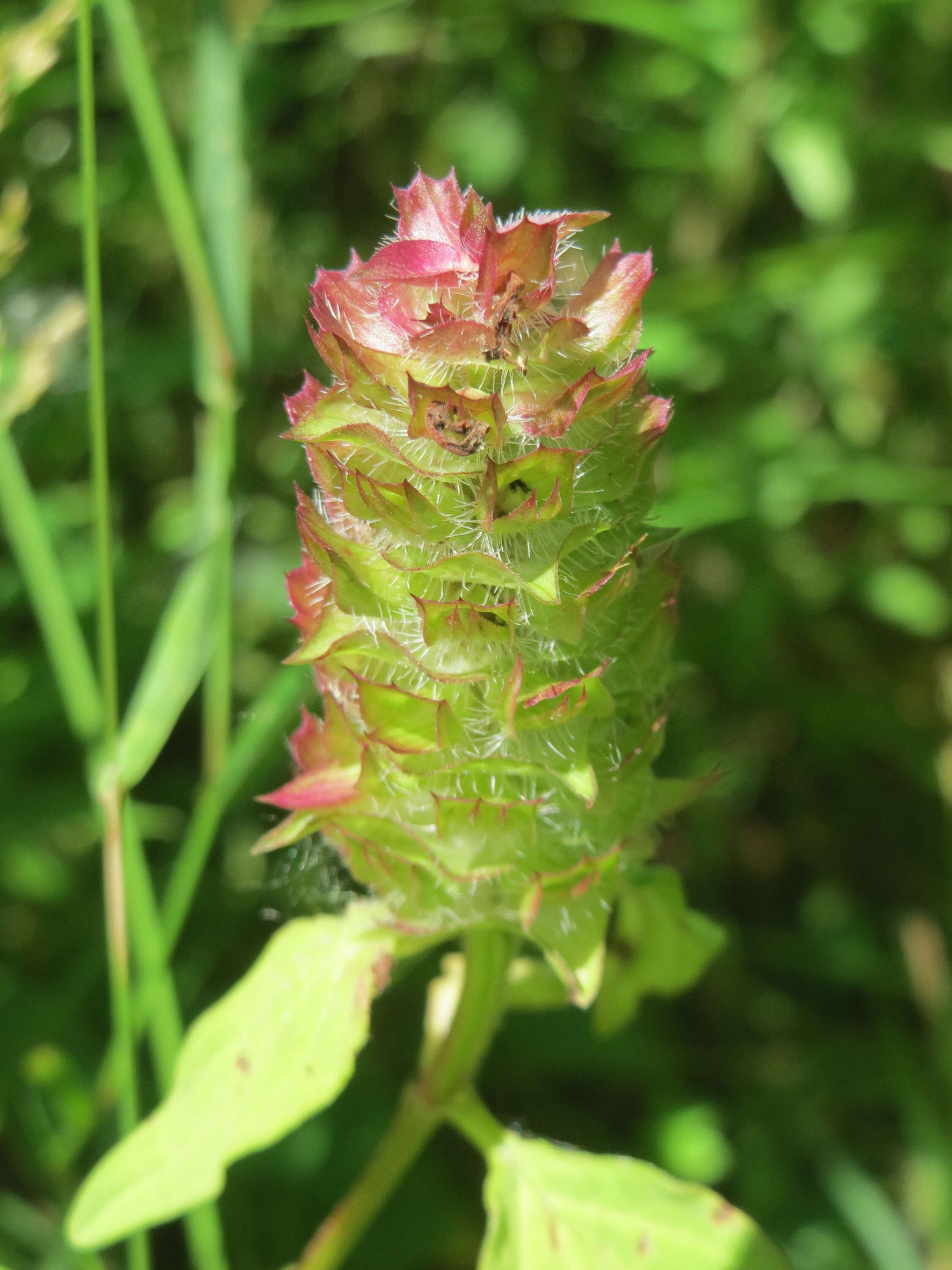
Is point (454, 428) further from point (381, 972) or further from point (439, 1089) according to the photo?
point (439, 1089)

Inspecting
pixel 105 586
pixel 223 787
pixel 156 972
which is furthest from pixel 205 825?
pixel 105 586

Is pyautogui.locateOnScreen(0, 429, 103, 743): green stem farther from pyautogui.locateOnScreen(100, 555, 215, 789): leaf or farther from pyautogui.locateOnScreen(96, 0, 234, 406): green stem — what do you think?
pyautogui.locateOnScreen(96, 0, 234, 406): green stem

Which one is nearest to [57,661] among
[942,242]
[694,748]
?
[694,748]

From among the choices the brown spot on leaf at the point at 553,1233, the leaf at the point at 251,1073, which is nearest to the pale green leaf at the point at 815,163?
the leaf at the point at 251,1073

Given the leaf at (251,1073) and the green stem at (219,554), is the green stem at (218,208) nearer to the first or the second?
the green stem at (219,554)

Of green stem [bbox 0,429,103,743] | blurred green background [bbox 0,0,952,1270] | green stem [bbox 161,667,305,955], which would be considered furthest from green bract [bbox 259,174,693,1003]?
blurred green background [bbox 0,0,952,1270]
